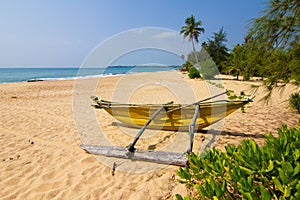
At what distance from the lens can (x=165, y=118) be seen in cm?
404

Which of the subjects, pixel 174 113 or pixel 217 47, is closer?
pixel 174 113

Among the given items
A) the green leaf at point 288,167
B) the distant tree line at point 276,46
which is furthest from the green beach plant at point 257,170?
the distant tree line at point 276,46

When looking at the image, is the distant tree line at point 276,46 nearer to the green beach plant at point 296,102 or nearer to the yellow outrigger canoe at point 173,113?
the yellow outrigger canoe at point 173,113

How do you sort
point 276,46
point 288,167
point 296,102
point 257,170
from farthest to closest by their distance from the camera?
1. point 296,102
2. point 276,46
3. point 257,170
4. point 288,167

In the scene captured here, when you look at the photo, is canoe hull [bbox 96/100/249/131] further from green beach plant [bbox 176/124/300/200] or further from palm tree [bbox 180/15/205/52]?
palm tree [bbox 180/15/205/52]

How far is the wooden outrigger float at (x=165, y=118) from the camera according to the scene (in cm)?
274

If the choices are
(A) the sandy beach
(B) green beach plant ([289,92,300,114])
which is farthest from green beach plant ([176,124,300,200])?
(B) green beach plant ([289,92,300,114])

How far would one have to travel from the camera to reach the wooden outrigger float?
2.74 m

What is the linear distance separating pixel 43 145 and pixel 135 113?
6.51 ft

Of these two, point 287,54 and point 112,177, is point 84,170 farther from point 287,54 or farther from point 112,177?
point 287,54

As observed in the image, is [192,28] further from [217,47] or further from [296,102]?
[296,102]

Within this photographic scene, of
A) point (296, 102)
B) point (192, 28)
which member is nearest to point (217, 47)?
point (192, 28)

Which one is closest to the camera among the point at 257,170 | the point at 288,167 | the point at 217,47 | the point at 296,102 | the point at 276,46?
the point at 288,167

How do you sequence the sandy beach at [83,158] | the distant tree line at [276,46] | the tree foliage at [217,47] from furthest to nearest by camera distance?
the tree foliage at [217,47], the distant tree line at [276,46], the sandy beach at [83,158]
